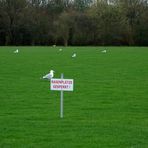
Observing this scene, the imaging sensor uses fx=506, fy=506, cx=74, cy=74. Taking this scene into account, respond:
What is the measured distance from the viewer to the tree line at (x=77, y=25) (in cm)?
10362

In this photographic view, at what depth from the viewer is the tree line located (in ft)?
340

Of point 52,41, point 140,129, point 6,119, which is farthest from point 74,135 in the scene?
point 52,41

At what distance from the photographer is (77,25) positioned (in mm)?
104625

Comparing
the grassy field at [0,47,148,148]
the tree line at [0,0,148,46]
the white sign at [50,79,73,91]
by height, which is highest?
the tree line at [0,0,148,46]

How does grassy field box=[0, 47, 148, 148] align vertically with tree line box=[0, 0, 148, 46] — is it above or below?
below

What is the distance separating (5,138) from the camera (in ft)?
33.0

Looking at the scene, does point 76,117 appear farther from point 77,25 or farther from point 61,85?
point 77,25

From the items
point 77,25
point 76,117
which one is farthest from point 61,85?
point 77,25

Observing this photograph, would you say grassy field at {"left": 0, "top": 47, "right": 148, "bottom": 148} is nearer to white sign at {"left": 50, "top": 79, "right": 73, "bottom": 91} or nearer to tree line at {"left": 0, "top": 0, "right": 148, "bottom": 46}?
white sign at {"left": 50, "top": 79, "right": 73, "bottom": 91}

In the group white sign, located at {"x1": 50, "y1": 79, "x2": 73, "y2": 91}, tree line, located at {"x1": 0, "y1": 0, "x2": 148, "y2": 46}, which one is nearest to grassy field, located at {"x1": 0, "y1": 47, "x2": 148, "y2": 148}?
white sign, located at {"x1": 50, "y1": 79, "x2": 73, "y2": 91}

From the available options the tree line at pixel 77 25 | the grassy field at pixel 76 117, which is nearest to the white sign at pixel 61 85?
the grassy field at pixel 76 117

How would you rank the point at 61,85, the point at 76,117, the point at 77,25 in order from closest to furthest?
the point at 61,85
the point at 76,117
the point at 77,25

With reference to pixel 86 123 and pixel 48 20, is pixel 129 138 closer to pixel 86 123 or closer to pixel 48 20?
pixel 86 123

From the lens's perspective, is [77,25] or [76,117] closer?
[76,117]
